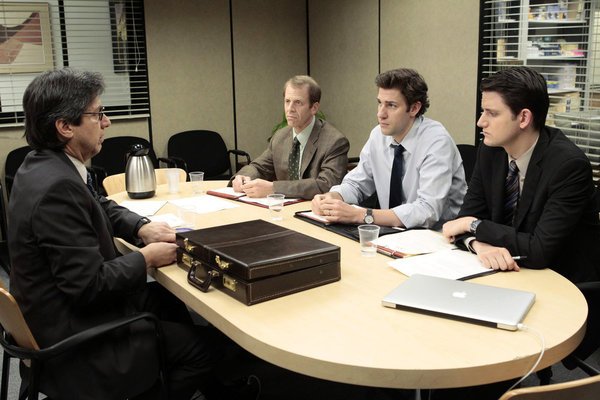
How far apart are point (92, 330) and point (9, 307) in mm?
240

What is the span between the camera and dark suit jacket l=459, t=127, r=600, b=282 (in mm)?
1945

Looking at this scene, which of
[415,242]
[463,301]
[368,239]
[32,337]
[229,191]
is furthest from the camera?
[229,191]

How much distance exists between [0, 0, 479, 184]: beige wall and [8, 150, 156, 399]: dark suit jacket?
3533mm

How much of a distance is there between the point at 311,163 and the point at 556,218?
173cm

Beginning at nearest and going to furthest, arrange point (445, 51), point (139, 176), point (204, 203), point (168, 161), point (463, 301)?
point (463, 301), point (204, 203), point (139, 176), point (445, 51), point (168, 161)

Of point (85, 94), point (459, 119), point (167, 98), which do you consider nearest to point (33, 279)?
point (85, 94)

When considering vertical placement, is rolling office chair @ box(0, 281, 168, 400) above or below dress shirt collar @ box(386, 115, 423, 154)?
below

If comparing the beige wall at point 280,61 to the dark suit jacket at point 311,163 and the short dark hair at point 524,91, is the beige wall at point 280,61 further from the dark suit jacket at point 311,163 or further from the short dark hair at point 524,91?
the short dark hair at point 524,91

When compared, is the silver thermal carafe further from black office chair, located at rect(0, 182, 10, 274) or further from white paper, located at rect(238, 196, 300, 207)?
black office chair, located at rect(0, 182, 10, 274)

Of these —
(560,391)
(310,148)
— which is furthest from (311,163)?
(560,391)

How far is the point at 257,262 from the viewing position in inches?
65.0

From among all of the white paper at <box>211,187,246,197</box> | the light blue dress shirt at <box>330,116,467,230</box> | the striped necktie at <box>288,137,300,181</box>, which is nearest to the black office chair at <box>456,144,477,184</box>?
the light blue dress shirt at <box>330,116,467,230</box>

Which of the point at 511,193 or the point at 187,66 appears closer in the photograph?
the point at 511,193

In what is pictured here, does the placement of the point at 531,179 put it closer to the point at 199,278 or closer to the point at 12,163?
the point at 199,278
